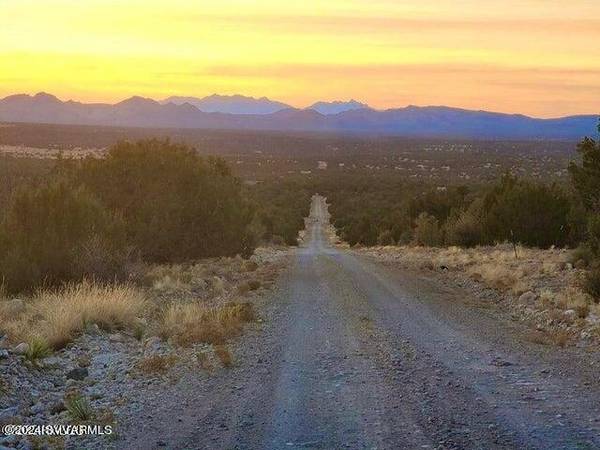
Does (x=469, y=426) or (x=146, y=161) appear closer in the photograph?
(x=469, y=426)

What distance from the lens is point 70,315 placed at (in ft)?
34.9

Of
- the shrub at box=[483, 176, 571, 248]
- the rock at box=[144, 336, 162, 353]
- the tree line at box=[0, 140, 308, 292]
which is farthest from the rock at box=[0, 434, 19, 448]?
the shrub at box=[483, 176, 571, 248]

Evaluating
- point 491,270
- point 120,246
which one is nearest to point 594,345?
point 491,270

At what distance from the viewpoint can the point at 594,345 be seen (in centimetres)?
1058

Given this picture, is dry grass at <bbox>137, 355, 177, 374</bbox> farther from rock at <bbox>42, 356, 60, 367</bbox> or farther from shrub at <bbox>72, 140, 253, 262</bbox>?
shrub at <bbox>72, 140, 253, 262</bbox>

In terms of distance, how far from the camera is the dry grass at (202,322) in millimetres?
10531

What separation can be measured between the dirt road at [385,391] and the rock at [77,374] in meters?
1.29

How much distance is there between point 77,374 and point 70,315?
2.29 metres

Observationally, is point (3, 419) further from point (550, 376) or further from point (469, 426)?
point (550, 376)

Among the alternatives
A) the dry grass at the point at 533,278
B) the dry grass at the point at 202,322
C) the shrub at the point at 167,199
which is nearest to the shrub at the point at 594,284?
the dry grass at the point at 533,278

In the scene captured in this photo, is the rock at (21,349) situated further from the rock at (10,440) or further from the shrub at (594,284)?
the shrub at (594,284)

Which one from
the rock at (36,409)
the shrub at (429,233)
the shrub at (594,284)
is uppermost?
the shrub at (594,284)

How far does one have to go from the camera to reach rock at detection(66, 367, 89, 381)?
8.47 m

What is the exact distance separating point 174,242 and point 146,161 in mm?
2954
